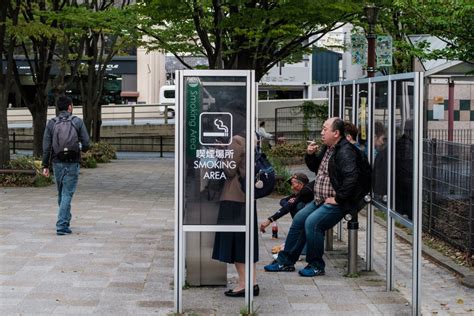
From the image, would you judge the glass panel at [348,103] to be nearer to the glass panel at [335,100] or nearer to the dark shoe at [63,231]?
the glass panel at [335,100]

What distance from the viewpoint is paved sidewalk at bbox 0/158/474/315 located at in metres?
6.57

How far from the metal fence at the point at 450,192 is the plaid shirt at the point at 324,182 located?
202cm

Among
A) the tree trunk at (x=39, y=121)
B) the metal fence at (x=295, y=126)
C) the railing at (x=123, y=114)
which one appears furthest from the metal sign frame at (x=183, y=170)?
the railing at (x=123, y=114)

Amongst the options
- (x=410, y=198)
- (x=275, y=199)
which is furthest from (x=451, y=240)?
(x=275, y=199)

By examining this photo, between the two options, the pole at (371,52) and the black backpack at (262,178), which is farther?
the pole at (371,52)

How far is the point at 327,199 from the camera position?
24.6ft

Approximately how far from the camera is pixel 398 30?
737 inches

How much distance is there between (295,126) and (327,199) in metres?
21.9

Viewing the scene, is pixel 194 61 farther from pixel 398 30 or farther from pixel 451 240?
pixel 451 240

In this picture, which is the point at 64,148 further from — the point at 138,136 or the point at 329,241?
the point at 138,136

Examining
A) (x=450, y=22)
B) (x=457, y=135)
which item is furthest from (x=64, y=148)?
(x=457, y=135)

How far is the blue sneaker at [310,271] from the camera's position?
7.84 m

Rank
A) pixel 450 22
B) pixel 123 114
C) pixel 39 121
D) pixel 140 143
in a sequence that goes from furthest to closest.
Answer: pixel 123 114
pixel 140 143
pixel 39 121
pixel 450 22

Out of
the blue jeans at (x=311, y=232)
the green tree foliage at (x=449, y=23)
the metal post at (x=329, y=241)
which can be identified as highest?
the green tree foliage at (x=449, y=23)
